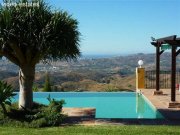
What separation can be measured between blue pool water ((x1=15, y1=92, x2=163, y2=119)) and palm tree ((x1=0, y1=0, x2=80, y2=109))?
317 cm

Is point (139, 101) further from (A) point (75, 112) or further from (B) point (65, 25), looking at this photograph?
(B) point (65, 25)

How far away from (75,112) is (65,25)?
3086 millimetres

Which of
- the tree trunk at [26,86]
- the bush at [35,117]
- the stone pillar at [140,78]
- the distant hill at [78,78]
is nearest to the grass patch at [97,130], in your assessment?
the bush at [35,117]

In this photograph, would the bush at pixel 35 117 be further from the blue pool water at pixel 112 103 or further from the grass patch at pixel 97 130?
the blue pool water at pixel 112 103

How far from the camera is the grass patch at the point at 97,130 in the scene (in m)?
9.71

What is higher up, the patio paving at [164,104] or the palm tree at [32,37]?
the palm tree at [32,37]

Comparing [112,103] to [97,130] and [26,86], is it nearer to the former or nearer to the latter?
[26,86]

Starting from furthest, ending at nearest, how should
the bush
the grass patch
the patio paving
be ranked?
1. the patio paving
2. the bush
3. the grass patch

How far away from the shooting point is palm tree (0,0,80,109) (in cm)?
1175

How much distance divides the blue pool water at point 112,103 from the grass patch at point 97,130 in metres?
2.92

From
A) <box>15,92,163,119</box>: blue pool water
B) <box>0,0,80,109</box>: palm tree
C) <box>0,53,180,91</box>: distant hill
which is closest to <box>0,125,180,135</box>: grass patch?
<box>0,0,80,109</box>: palm tree

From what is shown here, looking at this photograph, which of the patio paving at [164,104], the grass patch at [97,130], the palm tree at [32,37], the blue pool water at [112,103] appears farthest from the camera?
the blue pool water at [112,103]

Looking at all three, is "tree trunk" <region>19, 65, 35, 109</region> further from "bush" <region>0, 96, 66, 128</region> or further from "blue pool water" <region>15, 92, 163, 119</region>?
"blue pool water" <region>15, 92, 163, 119</region>

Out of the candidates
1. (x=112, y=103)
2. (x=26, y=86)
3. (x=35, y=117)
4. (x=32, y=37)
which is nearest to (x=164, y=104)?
(x=112, y=103)
